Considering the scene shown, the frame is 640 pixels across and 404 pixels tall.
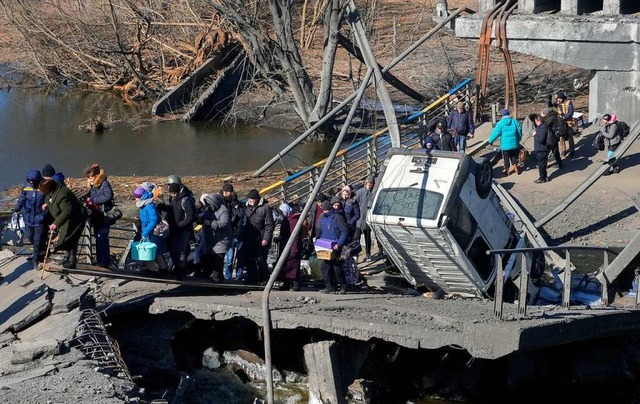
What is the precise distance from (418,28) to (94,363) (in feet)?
97.9

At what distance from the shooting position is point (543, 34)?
24.7 m

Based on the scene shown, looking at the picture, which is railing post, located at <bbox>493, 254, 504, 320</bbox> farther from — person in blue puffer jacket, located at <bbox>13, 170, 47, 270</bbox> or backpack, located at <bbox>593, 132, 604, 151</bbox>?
backpack, located at <bbox>593, 132, 604, 151</bbox>

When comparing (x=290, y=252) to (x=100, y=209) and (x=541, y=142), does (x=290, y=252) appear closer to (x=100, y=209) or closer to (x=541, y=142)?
(x=100, y=209)

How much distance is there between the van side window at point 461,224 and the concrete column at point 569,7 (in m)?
10.6

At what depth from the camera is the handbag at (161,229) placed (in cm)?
1480

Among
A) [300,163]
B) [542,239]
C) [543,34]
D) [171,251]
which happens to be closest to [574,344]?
[542,239]

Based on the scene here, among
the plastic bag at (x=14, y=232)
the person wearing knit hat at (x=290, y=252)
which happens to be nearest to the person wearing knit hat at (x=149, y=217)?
the person wearing knit hat at (x=290, y=252)

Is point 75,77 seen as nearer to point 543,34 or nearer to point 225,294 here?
point 543,34

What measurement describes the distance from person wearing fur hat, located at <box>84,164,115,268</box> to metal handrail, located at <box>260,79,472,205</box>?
16.0ft

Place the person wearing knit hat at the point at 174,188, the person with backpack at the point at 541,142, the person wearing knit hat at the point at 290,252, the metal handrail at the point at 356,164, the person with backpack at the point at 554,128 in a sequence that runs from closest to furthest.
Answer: the person wearing knit hat at the point at 174,188
the person wearing knit hat at the point at 290,252
the metal handrail at the point at 356,164
the person with backpack at the point at 541,142
the person with backpack at the point at 554,128

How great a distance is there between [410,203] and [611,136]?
8.79m

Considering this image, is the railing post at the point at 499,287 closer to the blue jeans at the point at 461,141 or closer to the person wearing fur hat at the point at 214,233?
the person wearing fur hat at the point at 214,233

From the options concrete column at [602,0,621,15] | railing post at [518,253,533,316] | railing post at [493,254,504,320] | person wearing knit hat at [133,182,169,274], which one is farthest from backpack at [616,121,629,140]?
person wearing knit hat at [133,182,169,274]

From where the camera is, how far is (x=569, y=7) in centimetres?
2502
